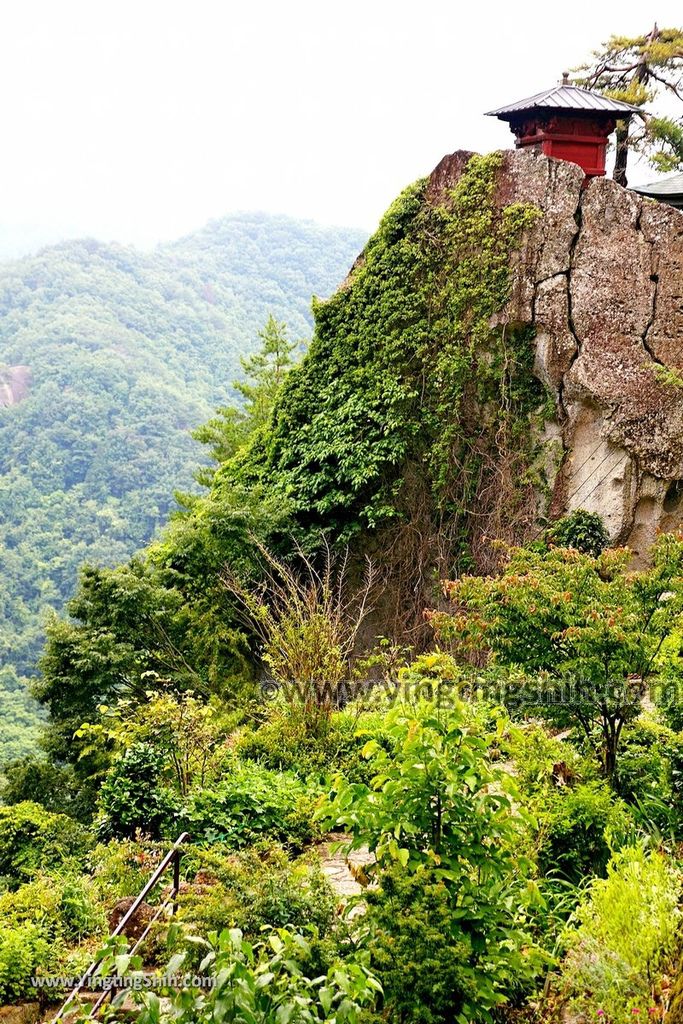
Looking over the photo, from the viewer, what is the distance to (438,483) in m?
→ 13.2

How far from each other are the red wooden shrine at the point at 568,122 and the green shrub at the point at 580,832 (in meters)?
9.97

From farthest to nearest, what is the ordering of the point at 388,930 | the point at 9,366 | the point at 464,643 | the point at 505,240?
the point at 9,366 → the point at 505,240 → the point at 464,643 → the point at 388,930

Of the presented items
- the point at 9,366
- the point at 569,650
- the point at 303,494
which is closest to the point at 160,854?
the point at 569,650

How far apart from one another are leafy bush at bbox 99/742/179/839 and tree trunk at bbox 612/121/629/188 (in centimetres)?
1406

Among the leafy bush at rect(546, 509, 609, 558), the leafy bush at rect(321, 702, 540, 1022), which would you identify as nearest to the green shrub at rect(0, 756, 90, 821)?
the leafy bush at rect(546, 509, 609, 558)

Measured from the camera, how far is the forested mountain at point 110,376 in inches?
1345

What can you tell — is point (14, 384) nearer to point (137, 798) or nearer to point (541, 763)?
point (137, 798)

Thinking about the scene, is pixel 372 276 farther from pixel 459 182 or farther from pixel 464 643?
pixel 464 643

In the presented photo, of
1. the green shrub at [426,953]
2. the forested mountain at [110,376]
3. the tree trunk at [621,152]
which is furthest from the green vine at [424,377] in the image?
the forested mountain at [110,376]

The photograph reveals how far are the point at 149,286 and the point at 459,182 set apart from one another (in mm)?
51176

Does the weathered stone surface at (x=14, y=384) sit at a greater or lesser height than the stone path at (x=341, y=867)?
greater

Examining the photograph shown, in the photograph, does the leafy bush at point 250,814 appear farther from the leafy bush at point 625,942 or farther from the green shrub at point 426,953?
the green shrub at point 426,953

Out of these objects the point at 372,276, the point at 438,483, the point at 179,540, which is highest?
the point at 372,276

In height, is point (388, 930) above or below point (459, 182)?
below
